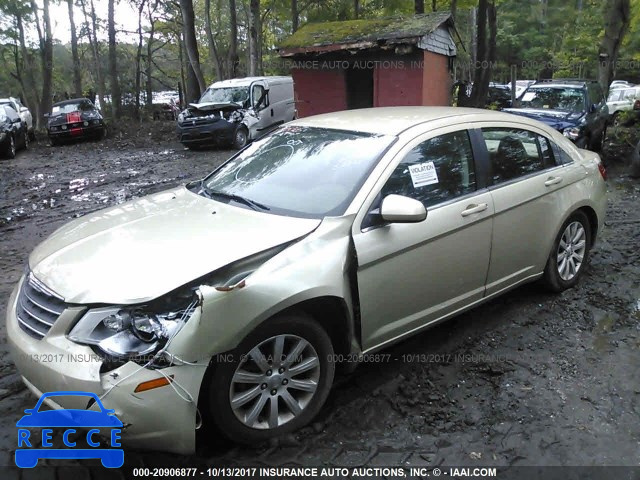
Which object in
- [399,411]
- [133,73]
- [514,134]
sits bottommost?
[399,411]

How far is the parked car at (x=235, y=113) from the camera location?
14.7 meters

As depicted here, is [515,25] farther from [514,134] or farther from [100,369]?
[100,369]

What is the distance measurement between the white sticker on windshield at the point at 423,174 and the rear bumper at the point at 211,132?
465 inches

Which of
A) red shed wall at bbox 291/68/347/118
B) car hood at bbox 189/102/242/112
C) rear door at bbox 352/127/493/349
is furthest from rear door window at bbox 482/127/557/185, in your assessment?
car hood at bbox 189/102/242/112

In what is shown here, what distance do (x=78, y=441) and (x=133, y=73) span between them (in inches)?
1385

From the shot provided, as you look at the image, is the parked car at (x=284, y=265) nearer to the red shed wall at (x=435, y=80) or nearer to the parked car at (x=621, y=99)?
the red shed wall at (x=435, y=80)

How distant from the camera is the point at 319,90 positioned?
1567 cm

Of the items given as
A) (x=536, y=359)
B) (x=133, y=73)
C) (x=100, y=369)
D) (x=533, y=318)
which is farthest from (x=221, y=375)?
(x=133, y=73)

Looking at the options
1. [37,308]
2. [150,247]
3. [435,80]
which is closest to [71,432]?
[37,308]

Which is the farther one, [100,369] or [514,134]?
[514,134]

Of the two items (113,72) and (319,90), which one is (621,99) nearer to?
(319,90)

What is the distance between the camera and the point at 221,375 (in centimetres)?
263

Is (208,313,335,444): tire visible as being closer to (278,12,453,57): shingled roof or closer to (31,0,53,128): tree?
(278,12,453,57): shingled roof

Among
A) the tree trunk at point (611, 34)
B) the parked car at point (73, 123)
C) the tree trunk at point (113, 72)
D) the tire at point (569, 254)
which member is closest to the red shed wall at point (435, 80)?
the tree trunk at point (611, 34)
